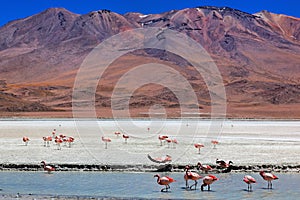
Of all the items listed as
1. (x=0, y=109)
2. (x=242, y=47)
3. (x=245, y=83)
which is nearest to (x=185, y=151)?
(x=0, y=109)

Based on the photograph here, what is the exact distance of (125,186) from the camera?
15094 millimetres

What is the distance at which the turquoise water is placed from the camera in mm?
13750

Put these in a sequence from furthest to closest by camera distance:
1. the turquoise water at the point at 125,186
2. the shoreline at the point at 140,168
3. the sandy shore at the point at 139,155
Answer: the sandy shore at the point at 139,155
the shoreline at the point at 140,168
the turquoise water at the point at 125,186

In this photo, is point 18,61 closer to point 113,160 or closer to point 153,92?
point 153,92

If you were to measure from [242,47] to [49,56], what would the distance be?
69.4 m

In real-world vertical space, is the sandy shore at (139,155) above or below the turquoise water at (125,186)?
above

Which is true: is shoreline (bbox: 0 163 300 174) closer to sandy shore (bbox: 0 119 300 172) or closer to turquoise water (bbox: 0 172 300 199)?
sandy shore (bbox: 0 119 300 172)

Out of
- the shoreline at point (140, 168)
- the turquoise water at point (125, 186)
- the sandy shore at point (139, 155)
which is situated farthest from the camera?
the sandy shore at point (139, 155)

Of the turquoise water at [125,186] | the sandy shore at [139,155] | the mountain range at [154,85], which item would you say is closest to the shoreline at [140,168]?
the sandy shore at [139,155]

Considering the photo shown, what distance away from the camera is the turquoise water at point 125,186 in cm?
1375

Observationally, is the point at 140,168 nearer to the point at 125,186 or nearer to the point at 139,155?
the point at 125,186

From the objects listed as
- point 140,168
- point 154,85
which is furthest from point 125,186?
point 154,85

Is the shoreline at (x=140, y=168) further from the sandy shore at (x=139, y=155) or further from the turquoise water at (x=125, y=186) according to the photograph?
the turquoise water at (x=125, y=186)

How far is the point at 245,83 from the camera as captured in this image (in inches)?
4688
